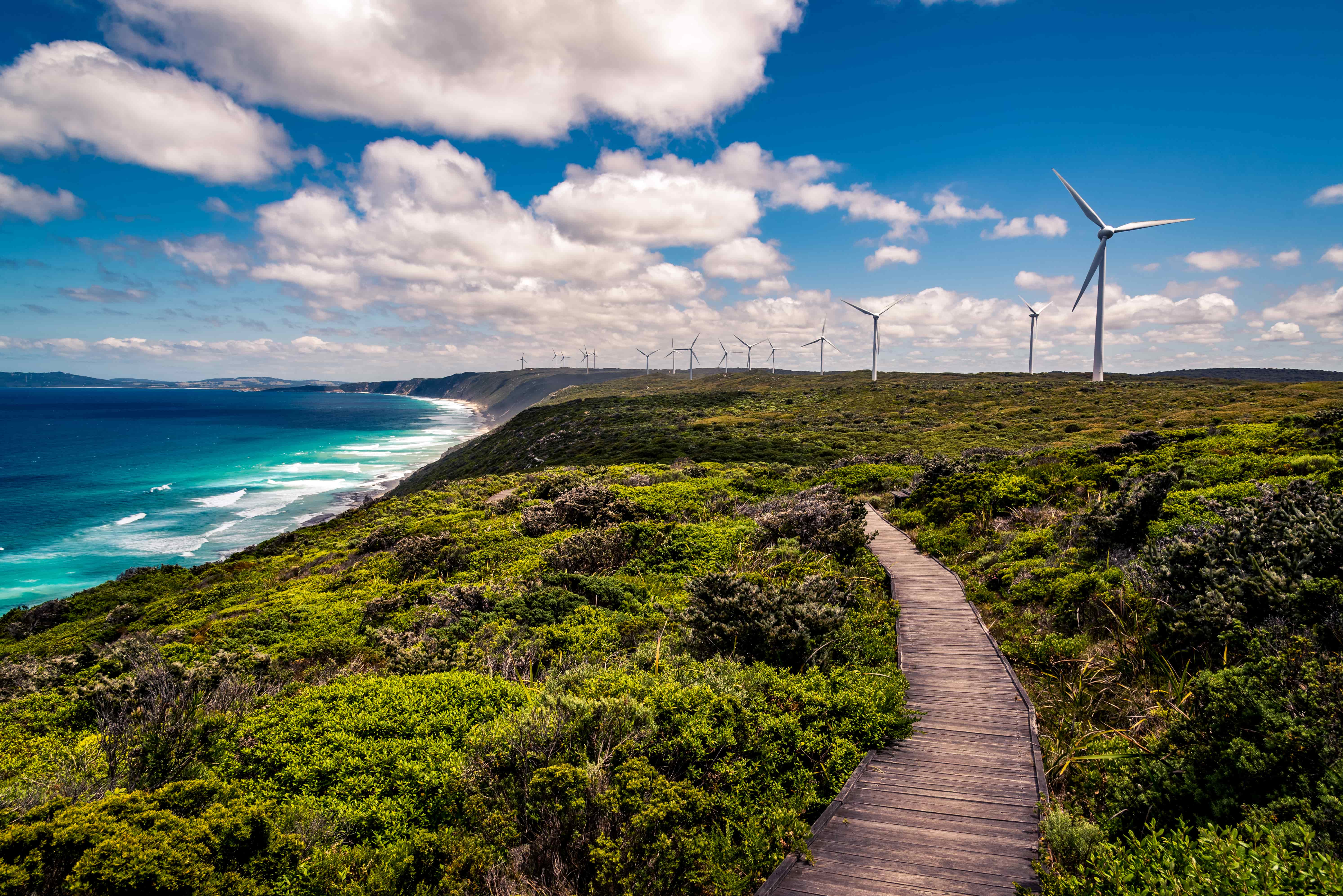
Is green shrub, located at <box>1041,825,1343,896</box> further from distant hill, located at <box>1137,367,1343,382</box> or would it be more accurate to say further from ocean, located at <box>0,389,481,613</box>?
distant hill, located at <box>1137,367,1343,382</box>

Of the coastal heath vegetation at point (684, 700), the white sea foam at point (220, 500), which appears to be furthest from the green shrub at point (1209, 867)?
the white sea foam at point (220, 500)

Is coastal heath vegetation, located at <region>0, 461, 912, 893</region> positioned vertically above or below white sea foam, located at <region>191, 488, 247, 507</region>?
above

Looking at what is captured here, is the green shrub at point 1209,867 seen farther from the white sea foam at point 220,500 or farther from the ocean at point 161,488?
the white sea foam at point 220,500

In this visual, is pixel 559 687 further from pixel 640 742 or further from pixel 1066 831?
pixel 1066 831

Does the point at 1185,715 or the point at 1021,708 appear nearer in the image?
the point at 1185,715

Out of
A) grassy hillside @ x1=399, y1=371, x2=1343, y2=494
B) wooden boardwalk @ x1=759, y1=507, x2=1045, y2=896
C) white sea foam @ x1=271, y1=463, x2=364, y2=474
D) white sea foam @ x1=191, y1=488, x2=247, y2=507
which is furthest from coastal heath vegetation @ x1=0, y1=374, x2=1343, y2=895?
white sea foam @ x1=271, y1=463, x2=364, y2=474

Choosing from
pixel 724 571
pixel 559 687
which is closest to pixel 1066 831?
pixel 559 687
